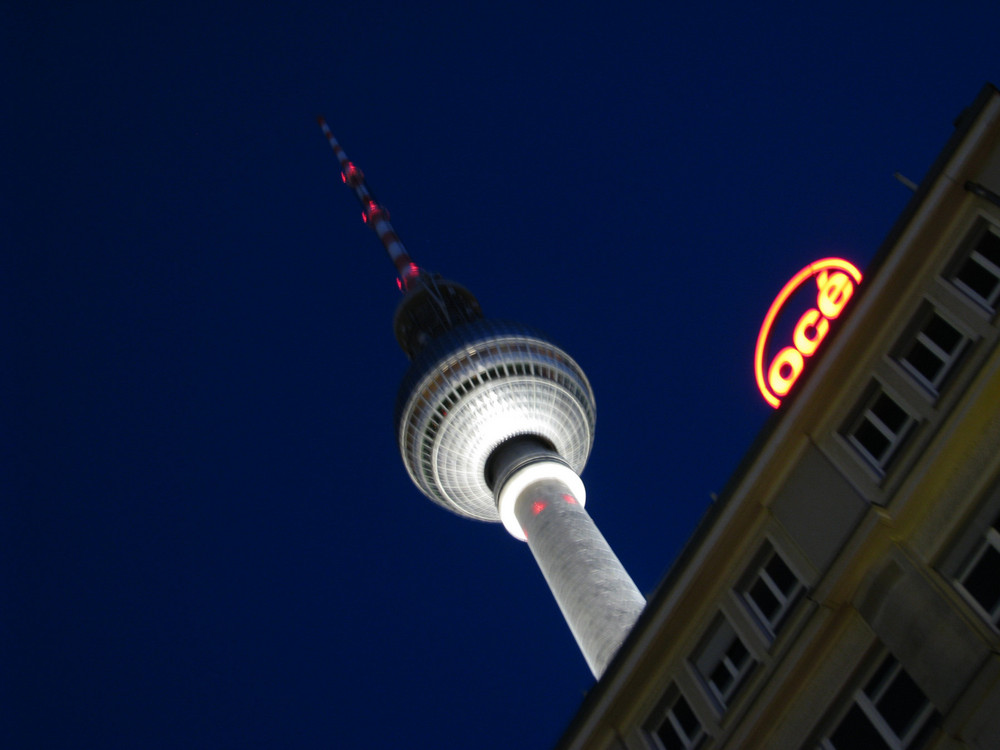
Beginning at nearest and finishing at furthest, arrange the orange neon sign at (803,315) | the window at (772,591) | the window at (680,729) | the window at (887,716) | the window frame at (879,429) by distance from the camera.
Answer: the window at (887,716), the window frame at (879,429), the window at (772,591), the window at (680,729), the orange neon sign at (803,315)

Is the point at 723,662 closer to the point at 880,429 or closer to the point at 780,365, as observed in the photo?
the point at 880,429

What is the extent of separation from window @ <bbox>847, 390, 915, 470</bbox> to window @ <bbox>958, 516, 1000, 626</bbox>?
209 cm

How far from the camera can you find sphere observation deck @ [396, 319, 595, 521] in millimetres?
44719

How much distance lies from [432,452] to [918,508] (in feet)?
111

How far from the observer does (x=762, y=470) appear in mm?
15625

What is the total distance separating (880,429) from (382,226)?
51.5m

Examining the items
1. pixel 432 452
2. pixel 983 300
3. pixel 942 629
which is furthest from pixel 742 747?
pixel 432 452

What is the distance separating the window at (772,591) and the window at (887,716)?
1.80 m

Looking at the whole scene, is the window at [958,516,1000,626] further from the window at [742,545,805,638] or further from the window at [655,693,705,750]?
the window at [655,693,705,750]

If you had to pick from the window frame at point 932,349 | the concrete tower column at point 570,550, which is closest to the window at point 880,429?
the window frame at point 932,349

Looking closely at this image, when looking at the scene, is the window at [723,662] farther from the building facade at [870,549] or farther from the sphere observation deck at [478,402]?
the sphere observation deck at [478,402]

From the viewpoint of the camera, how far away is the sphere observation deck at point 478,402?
4472 cm

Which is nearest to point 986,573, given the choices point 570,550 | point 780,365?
point 780,365

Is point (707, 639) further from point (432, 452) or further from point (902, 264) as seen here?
point (432, 452)
